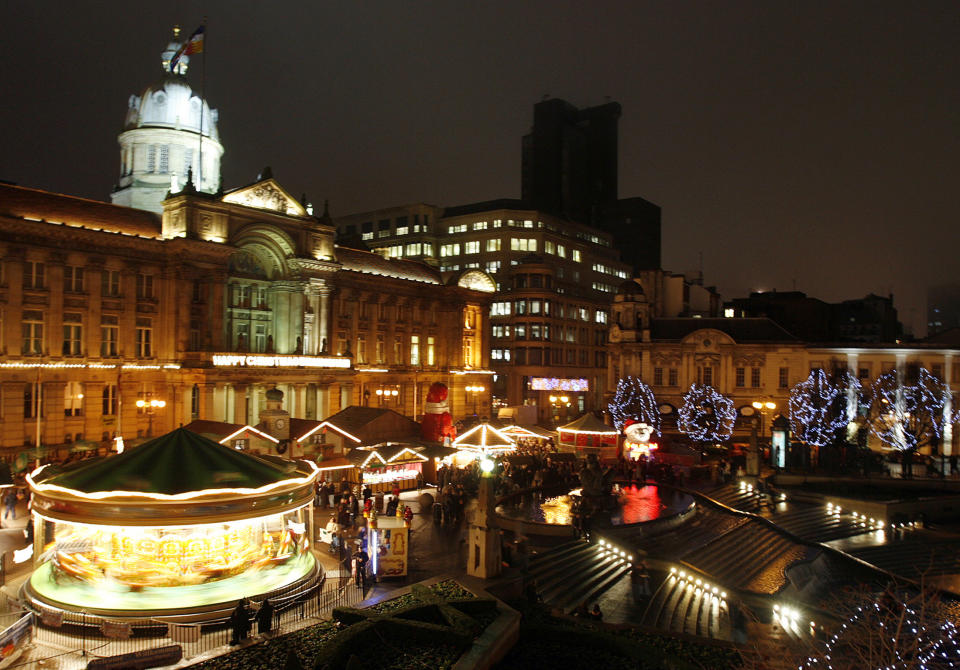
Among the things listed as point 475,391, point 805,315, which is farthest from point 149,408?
point 805,315

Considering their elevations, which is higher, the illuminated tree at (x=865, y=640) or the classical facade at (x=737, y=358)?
the classical facade at (x=737, y=358)

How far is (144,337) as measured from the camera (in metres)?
42.2

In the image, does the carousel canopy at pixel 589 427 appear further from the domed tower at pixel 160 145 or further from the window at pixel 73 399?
the domed tower at pixel 160 145

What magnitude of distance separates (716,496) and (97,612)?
91.2 ft

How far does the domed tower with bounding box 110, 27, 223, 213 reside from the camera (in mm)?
53406

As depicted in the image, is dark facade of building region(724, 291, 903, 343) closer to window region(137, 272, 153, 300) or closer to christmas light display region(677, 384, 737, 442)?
christmas light display region(677, 384, 737, 442)

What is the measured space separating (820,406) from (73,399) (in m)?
52.4

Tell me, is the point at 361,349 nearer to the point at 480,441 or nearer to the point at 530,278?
the point at 480,441

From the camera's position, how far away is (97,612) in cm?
1597

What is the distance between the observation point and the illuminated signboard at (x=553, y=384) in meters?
76.3

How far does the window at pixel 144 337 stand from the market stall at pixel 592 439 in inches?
1016

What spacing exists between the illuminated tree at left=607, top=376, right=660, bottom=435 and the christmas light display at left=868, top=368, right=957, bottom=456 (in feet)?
53.4

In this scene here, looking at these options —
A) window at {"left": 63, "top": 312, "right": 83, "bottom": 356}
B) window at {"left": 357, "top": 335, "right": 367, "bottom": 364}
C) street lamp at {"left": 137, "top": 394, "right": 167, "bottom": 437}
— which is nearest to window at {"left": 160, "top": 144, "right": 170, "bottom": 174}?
window at {"left": 63, "top": 312, "right": 83, "bottom": 356}

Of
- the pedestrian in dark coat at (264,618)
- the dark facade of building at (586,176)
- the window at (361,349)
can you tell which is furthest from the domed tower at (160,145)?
the dark facade of building at (586,176)
